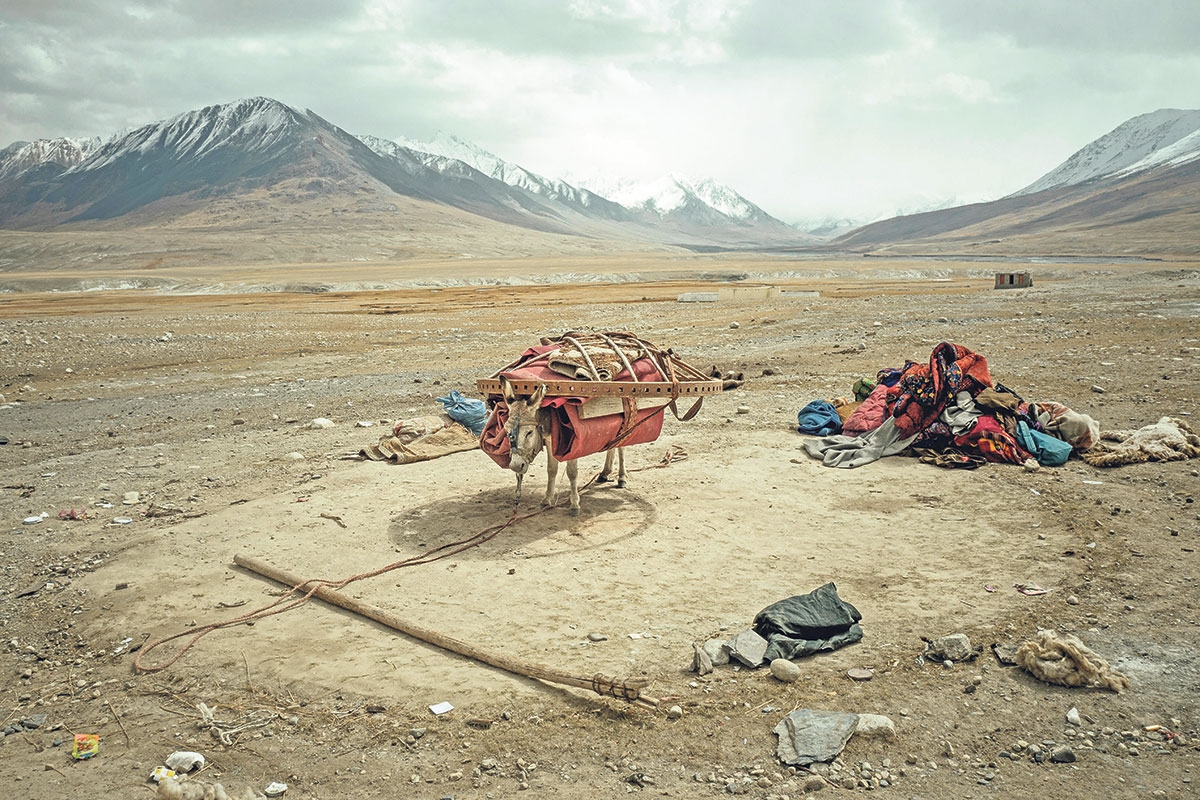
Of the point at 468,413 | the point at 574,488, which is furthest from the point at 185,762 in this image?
the point at 468,413

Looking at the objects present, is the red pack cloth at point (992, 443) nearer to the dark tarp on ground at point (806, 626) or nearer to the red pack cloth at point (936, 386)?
the red pack cloth at point (936, 386)

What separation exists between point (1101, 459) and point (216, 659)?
915 centimetres

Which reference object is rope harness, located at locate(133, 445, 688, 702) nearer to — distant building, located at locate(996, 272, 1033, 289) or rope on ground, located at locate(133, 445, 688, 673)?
rope on ground, located at locate(133, 445, 688, 673)

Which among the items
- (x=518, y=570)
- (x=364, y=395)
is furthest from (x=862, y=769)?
(x=364, y=395)

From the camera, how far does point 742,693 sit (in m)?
5.01

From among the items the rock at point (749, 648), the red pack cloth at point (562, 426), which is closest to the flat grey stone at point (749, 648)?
the rock at point (749, 648)

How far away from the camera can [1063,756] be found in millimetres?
4262

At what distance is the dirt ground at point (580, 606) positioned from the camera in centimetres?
440

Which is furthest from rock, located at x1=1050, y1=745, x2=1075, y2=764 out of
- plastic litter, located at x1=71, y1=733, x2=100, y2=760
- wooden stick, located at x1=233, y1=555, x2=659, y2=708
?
plastic litter, located at x1=71, y1=733, x2=100, y2=760

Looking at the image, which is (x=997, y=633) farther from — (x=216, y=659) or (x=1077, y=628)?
(x=216, y=659)

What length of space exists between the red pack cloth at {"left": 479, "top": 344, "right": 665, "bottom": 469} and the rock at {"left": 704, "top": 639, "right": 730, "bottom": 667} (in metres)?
2.57

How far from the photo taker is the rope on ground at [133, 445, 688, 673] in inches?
221

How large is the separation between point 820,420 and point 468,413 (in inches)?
193

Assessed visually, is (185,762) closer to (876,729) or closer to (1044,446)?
(876,729)
